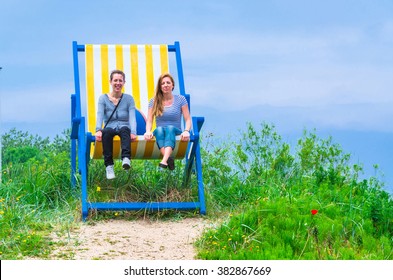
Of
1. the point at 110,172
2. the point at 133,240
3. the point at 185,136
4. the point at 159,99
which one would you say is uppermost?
the point at 159,99

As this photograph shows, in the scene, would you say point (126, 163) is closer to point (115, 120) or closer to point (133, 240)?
point (115, 120)

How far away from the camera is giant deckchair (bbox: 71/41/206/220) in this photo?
6344mm

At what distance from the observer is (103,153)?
6.36 m

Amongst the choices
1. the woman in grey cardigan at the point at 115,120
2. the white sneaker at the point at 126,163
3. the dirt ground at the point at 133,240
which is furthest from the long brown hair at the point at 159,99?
the dirt ground at the point at 133,240

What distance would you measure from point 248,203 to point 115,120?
4.69 ft

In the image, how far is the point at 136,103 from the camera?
23.1ft

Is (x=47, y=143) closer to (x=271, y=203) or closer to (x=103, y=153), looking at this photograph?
(x=103, y=153)

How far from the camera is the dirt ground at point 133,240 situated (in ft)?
17.1

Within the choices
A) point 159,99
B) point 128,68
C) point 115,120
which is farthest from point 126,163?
point 128,68

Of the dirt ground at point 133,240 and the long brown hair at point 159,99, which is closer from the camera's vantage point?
the dirt ground at point 133,240

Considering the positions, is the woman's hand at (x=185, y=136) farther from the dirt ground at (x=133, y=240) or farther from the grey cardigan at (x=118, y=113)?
the dirt ground at (x=133, y=240)

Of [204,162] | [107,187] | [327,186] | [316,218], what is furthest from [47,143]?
[316,218]
